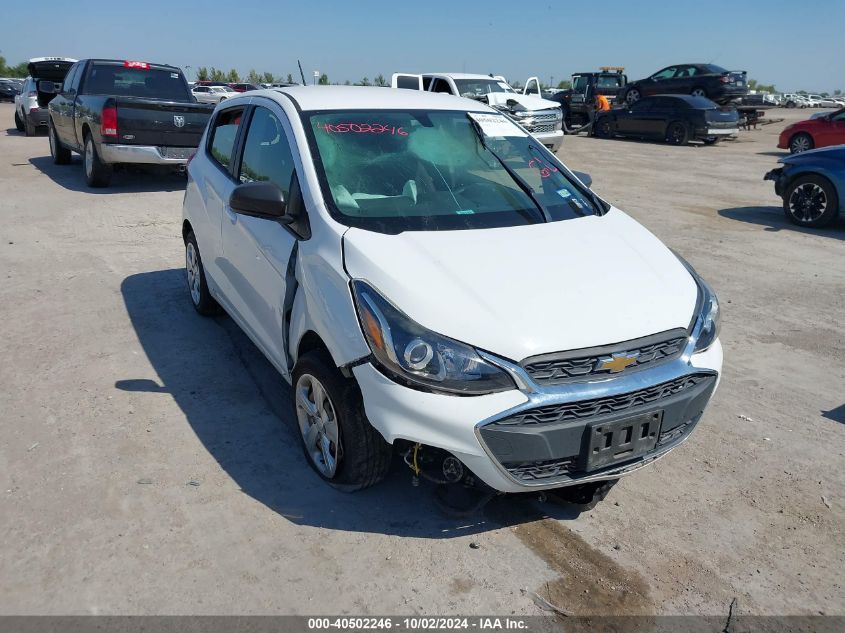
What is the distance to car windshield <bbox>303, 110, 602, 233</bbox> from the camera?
12.0ft

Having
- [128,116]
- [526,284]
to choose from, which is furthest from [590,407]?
[128,116]

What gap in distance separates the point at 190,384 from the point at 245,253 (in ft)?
3.29

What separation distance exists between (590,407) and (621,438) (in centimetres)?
20

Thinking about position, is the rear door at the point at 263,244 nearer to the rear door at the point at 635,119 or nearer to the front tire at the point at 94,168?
the front tire at the point at 94,168

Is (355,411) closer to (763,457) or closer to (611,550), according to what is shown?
(611,550)

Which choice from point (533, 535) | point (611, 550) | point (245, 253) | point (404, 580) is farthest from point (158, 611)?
point (245, 253)

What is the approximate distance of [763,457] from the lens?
3.95m

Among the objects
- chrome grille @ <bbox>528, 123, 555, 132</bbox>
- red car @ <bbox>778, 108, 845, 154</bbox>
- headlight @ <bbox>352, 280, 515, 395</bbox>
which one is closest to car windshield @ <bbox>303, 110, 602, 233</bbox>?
headlight @ <bbox>352, 280, 515, 395</bbox>

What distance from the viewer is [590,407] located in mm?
2871

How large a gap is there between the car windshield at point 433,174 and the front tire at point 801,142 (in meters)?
16.4

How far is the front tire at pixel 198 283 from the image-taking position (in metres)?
5.60

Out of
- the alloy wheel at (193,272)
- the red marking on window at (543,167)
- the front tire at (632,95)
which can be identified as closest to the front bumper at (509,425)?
the red marking on window at (543,167)

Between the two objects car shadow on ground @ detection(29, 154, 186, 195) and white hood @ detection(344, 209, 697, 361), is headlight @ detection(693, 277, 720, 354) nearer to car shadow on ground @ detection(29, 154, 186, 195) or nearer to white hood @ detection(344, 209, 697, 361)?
white hood @ detection(344, 209, 697, 361)

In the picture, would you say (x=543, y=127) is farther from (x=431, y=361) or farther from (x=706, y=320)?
(x=431, y=361)
